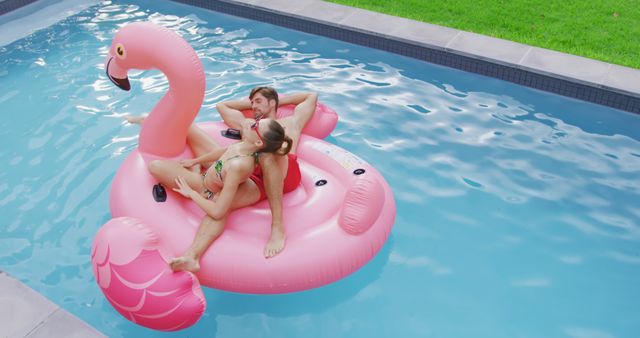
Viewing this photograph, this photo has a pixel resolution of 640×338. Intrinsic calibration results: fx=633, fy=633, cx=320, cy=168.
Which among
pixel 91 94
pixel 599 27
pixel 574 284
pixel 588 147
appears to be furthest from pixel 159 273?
pixel 599 27

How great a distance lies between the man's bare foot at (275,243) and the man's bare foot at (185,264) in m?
0.40

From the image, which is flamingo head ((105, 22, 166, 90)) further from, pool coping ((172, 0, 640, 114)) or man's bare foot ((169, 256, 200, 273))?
pool coping ((172, 0, 640, 114))

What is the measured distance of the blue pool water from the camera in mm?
3910

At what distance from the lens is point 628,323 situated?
3.90m

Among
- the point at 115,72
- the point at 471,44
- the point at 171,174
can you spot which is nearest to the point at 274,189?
the point at 171,174

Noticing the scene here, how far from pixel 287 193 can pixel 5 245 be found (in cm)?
199

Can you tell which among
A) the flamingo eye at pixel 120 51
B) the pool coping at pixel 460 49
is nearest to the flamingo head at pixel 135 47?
the flamingo eye at pixel 120 51

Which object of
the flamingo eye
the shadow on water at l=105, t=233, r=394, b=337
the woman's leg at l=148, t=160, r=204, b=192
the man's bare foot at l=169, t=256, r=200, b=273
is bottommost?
the shadow on water at l=105, t=233, r=394, b=337

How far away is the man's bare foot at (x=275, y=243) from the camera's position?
3666 mm

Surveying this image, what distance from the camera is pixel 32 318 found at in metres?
3.45

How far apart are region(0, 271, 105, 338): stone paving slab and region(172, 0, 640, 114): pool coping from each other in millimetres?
4423

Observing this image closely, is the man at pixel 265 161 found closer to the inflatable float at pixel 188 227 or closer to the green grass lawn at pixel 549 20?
the inflatable float at pixel 188 227

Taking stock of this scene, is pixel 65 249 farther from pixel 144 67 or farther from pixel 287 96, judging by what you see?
pixel 287 96

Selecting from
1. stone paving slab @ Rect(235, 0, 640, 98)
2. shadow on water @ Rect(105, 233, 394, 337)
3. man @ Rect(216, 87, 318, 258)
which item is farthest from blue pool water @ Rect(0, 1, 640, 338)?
man @ Rect(216, 87, 318, 258)
